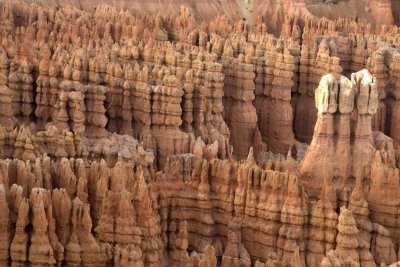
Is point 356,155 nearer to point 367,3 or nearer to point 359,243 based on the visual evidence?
point 359,243

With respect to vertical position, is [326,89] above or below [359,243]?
above

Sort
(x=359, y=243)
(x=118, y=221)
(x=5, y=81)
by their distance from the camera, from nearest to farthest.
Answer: (x=118, y=221)
(x=359, y=243)
(x=5, y=81)

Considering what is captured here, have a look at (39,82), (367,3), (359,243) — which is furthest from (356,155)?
(367,3)

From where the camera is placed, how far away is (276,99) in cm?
5312

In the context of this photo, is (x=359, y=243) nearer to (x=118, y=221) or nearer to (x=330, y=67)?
(x=118, y=221)

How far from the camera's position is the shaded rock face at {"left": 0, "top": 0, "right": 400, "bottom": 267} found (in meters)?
33.2

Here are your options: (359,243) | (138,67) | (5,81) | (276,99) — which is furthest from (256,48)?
(359,243)

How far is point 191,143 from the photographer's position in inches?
1773

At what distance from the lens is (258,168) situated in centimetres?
3706

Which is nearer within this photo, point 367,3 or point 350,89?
point 350,89

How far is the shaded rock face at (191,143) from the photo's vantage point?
3325 centimetres

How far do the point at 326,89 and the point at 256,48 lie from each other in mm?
16230

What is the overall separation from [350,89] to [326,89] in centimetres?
53

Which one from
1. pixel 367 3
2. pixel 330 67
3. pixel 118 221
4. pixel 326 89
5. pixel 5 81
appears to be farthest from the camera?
pixel 367 3
